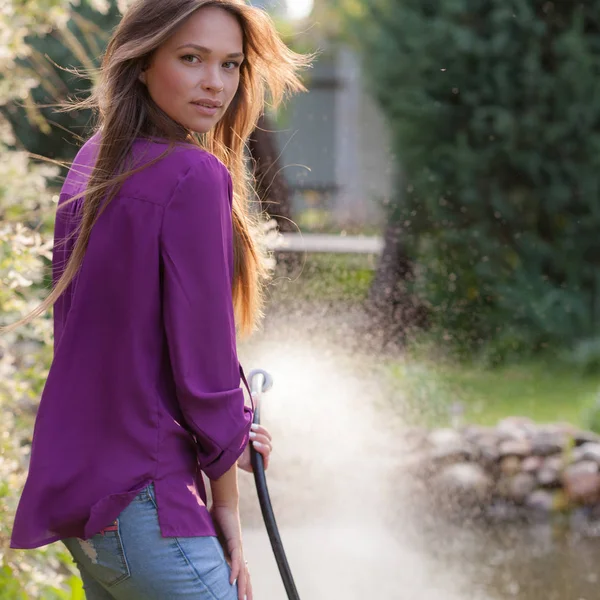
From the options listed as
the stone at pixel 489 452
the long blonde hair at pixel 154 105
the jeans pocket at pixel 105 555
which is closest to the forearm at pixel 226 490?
the jeans pocket at pixel 105 555

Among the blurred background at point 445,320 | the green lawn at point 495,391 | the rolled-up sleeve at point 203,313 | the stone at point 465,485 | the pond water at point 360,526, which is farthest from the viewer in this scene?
the green lawn at point 495,391

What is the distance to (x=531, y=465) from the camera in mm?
4230

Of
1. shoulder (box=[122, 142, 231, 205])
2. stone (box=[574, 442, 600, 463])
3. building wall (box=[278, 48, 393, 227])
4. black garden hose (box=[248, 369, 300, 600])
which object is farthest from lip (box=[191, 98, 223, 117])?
building wall (box=[278, 48, 393, 227])

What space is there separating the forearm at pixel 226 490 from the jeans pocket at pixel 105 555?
0.45 feet

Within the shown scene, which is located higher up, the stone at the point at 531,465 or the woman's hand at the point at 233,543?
the woman's hand at the point at 233,543

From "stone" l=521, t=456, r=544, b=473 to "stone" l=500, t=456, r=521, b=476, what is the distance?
25 mm

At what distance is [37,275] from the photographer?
2520 mm

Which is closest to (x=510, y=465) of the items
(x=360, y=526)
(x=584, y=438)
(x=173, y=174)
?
(x=584, y=438)

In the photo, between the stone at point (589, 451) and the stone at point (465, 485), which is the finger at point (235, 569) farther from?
the stone at point (589, 451)

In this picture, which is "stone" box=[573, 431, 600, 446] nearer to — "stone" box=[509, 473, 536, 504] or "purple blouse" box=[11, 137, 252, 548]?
"stone" box=[509, 473, 536, 504]

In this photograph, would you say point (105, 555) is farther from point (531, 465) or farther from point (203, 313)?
point (531, 465)

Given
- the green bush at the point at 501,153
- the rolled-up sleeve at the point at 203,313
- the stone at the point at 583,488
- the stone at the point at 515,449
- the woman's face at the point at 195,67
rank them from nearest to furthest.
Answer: the rolled-up sleeve at the point at 203,313 < the woman's face at the point at 195,67 < the stone at the point at 583,488 < the stone at the point at 515,449 < the green bush at the point at 501,153

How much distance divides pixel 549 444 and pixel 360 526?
40.5 inches

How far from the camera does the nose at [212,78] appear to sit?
1.15m
